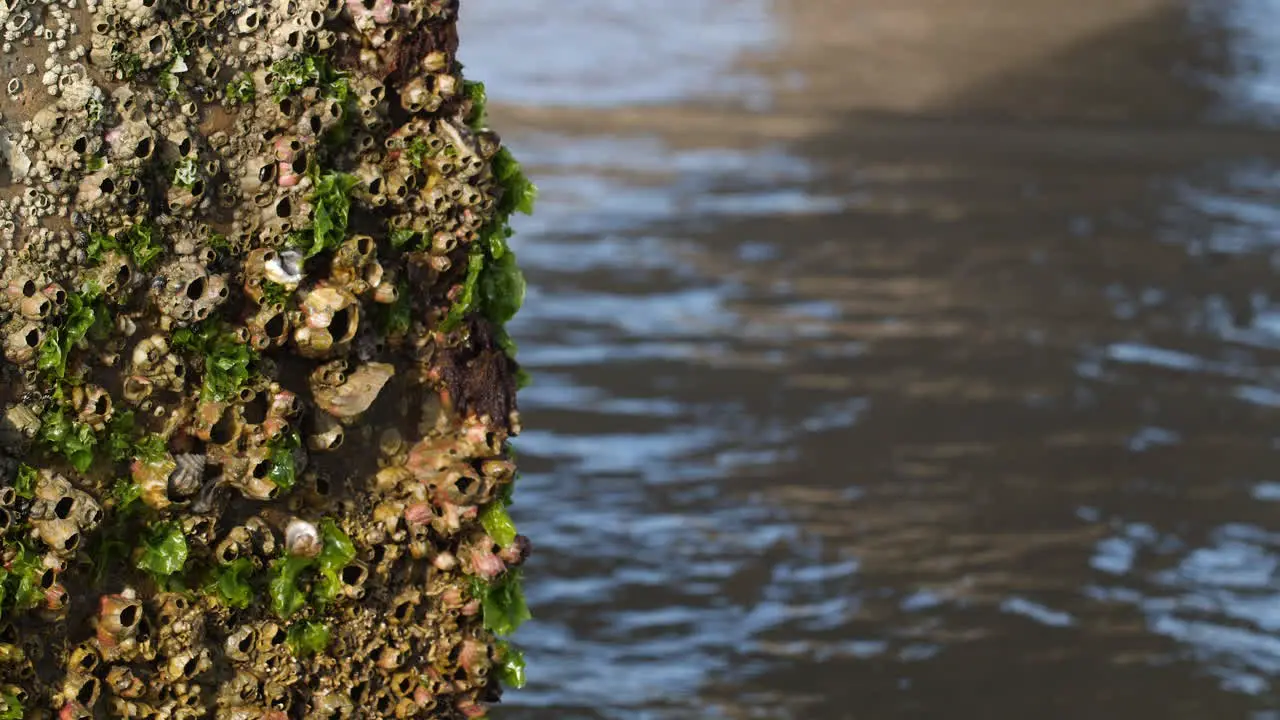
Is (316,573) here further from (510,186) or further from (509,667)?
(510,186)

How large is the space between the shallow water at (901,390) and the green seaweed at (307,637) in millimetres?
1942

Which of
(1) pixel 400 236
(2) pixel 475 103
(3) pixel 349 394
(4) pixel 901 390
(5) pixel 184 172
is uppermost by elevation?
(2) pixel 475 103

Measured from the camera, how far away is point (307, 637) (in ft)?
8.75

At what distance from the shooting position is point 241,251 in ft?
8.36

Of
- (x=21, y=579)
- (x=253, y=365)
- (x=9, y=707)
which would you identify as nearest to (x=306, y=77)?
(x=253, y=365)

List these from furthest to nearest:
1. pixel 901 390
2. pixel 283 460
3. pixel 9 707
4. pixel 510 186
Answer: pixel 901 390 → pixel 510 186 → pixel 283 460 → pixel 9 707

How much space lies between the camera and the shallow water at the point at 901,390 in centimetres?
483

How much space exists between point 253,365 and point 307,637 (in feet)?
1.47

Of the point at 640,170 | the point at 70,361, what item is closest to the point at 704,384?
the point at 640,170

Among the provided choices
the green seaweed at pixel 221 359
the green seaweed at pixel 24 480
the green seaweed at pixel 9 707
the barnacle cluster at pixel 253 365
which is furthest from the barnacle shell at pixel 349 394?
the green seaweed at pixel 9 707

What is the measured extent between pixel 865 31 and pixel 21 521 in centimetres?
1136

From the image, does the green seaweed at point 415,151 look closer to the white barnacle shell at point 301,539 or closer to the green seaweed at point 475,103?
the green seaweed at point 475,103

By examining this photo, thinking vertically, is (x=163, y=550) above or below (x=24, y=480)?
below

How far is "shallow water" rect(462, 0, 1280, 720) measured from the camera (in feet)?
15.8
